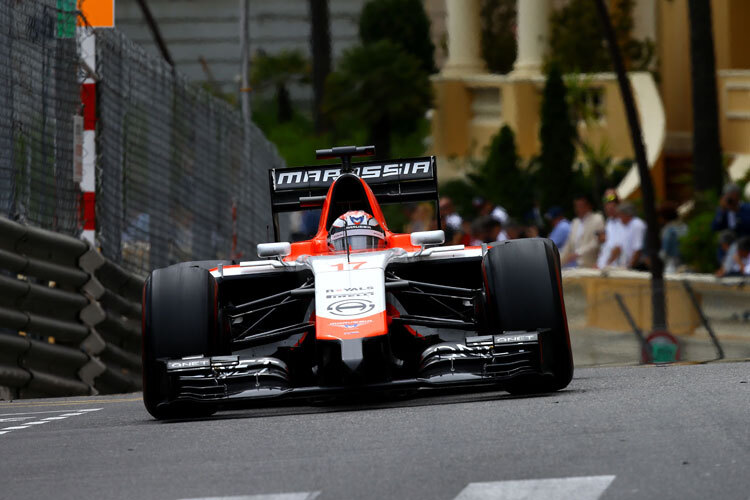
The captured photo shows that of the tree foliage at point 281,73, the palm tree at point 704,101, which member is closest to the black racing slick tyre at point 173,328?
the palm tree at point 704,101

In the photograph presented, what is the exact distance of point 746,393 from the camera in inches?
359

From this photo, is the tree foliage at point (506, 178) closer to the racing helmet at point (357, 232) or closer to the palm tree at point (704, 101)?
the palm tree at point (704, 101)

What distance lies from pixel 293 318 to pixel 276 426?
2084mm

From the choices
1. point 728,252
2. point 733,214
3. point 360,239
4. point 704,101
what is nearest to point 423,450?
point 360,239

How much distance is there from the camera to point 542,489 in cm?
646

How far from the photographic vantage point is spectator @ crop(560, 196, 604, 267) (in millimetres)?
20938

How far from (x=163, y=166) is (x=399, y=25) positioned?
20.4 meters

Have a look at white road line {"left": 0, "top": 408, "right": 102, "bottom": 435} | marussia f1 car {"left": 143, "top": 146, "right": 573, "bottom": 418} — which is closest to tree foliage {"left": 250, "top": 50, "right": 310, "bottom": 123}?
white road line {"left": 0, "top": 408, "right": 102, "bottom": 435}

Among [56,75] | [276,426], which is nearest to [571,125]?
[56,75]

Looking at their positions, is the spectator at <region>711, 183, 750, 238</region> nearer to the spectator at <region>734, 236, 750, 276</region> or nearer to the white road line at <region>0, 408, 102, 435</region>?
the spectator at <region>734, 236, 750, 276</region>

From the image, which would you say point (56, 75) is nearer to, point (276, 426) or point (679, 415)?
point (276, 426)

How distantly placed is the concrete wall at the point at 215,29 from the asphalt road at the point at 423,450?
3717 cm

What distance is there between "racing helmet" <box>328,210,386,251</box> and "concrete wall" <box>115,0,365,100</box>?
118 feet

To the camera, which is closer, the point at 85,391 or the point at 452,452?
the point at 452,452
